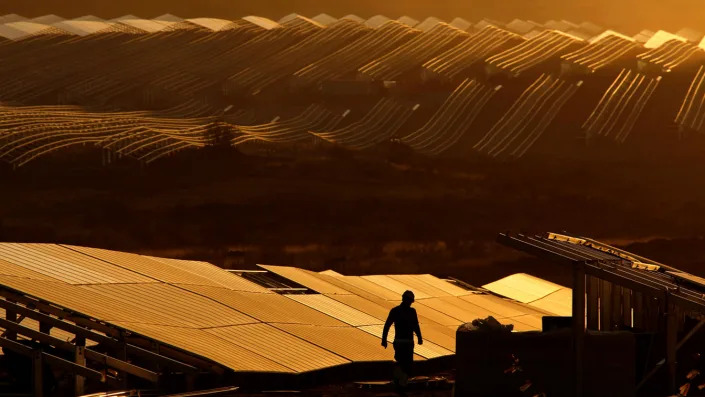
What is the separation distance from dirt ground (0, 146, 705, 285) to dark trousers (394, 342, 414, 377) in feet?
103

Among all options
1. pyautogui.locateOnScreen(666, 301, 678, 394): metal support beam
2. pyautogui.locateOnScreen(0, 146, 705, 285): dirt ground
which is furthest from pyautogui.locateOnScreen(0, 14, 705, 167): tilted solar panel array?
pyautogui.locateOnScreen(666, 301, 678, 394): metal support beam

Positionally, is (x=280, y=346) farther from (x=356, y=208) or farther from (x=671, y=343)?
(x=356, y=208)

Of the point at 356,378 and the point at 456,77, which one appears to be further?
the point at 456,77

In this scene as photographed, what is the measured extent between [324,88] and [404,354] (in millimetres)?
62152

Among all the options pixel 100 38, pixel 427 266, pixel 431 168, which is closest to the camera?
pixel 427 266

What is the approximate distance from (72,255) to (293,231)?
3044 cm

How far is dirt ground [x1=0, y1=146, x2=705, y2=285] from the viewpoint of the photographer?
172 feet

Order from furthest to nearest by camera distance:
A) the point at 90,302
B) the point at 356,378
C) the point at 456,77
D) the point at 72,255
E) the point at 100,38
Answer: the point at 100,38 → the point at 456,77 → the point at 72,255 → the point at 356,378 → the point at 90,302

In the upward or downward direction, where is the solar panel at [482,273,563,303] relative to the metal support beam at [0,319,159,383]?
downward

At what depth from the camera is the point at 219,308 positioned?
23.7 m

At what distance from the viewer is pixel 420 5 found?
14462 centimetres

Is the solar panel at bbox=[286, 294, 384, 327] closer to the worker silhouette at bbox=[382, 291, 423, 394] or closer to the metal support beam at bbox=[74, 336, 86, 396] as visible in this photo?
the worker silhouette at bbox=[382, 291, 423, 394]

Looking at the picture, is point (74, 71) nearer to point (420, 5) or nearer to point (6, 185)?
point (6, 185)

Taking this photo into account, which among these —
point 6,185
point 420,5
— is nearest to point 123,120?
point 6,185
